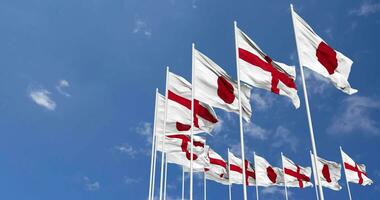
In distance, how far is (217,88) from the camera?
59.9 feet

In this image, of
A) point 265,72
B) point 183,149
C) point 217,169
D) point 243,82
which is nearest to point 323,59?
point 265,72

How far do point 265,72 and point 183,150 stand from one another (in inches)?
418

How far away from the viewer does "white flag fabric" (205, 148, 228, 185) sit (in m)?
33.3

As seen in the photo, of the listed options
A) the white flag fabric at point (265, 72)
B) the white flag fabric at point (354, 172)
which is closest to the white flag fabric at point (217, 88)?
the white flag fabric at point (265, 72)

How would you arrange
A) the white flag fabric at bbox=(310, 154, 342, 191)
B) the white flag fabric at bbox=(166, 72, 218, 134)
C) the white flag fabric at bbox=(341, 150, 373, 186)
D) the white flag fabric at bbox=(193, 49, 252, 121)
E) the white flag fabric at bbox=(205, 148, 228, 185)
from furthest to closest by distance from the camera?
the white flag fabric at bbox=(310, 154, 342, 191), the white flag fabric at bbox=(341, 150, 373, 186), the white flag fabric at bbox=(205, 148, 228, 185), the white flag fabric at bbox=(166, 72, 218, 134), the white flag fabric at bbox=(193, 49, 252, 121)

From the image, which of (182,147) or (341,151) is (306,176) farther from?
(182,147)

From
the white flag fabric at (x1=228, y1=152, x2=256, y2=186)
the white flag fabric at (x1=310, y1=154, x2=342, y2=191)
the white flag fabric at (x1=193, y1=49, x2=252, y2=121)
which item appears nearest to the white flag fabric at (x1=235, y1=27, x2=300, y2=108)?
the white flag fabric at (x1=193, y1=49, x2=252, y2=121)

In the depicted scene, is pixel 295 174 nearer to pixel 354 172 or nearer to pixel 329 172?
pixel 329 172

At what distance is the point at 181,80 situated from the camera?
901 inches

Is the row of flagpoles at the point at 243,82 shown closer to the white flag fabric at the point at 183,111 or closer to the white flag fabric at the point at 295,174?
the white flag fabric at the point at 183,111

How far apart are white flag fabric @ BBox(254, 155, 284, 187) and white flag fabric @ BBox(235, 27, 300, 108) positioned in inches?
805

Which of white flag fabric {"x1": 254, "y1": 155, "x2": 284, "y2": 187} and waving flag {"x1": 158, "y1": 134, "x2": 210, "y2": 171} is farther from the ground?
white flag fabric {"x1": 254, "y1": 155, "x2": 284, "y2": 187}

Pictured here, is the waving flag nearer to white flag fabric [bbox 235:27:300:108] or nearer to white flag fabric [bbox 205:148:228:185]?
white flag fabric [bbox 205:148:228:185]

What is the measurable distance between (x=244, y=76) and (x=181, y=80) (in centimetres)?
654
